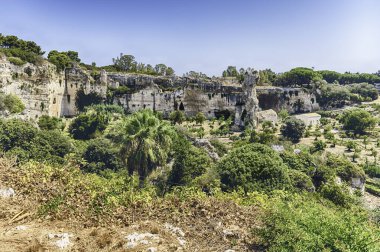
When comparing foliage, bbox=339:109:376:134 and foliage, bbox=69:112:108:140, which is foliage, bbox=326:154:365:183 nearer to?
foliage, bbox=69:112:108:140

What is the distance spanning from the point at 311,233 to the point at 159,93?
203ft

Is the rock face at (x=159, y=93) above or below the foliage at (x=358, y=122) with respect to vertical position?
above

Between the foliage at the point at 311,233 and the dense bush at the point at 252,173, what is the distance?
11850 millimetres

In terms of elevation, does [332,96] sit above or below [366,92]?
below

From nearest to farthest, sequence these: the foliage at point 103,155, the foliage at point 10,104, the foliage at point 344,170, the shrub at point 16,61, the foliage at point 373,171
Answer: the foliage at point 344,170, the foliage at point 103,155, the foliage at point 373,171, the foliage at point 10,104, the shrub at point 16,61

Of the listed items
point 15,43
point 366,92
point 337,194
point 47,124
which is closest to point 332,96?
point 366,92

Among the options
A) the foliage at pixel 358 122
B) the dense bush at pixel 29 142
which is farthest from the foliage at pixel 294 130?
the dense bush at pixel 29 142

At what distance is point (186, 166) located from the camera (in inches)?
1033

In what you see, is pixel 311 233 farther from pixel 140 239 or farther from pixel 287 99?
pixel 287 99

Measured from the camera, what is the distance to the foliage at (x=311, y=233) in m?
7.27

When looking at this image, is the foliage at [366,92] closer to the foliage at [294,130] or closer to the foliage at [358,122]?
the foliage at [358,122]

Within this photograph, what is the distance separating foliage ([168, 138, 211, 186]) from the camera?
1019 inches

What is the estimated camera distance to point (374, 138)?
2206 inches

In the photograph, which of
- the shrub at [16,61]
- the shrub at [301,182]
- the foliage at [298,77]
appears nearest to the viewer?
the shrub at [301,182]
